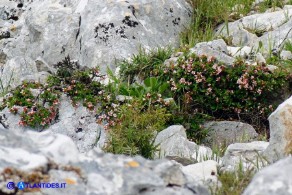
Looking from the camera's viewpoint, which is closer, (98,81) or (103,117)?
(103,117)

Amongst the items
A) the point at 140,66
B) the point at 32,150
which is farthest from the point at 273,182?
the point at 140,66

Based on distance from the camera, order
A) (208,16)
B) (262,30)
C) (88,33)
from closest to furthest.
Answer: (88,33), (262,30), (208,16)

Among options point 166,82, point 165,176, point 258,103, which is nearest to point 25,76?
point 166,82

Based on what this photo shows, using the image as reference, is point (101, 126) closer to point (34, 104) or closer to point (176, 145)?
point (34, 104)

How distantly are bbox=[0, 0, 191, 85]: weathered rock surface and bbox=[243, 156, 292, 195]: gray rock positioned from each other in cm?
644

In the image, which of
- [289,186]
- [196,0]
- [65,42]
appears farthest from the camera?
[196,0]

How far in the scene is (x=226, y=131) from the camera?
8.95 m

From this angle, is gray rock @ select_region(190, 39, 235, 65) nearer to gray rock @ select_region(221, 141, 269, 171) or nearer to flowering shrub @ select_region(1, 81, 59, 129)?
flowering shrub @ select_region(1, 81, 59, 129)

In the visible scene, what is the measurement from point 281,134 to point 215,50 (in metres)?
3.84

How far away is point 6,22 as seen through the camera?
42.1 feet

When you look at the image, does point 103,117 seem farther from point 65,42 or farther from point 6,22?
point 6,22

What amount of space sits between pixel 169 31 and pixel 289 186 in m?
7.72

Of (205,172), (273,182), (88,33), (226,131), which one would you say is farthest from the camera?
(88,33)

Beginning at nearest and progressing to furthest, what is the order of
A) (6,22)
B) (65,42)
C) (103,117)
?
(103,117)
(65,42)
(6,22)
